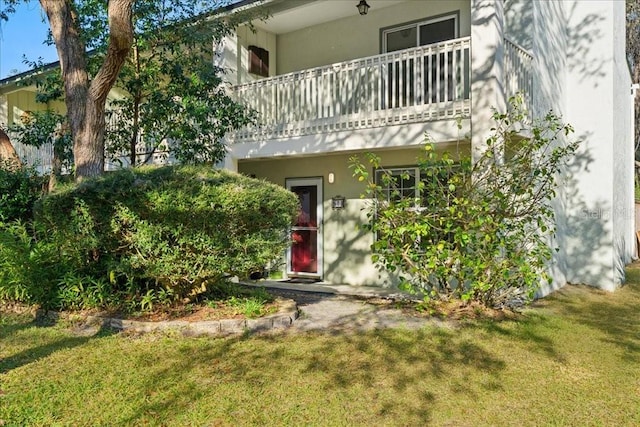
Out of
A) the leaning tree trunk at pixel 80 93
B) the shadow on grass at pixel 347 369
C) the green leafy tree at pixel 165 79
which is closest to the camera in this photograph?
the shadow on grass at pixel 347 369

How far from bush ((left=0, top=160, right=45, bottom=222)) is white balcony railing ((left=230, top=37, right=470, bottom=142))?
379 cm

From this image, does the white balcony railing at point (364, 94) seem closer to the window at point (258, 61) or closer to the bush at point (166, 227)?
the window at point (258, 61)

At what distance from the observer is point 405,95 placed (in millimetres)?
9320

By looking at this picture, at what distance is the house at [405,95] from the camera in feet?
26.4

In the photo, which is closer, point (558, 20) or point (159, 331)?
point (159, 331)

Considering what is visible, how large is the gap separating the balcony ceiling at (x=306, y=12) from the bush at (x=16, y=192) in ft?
18.5

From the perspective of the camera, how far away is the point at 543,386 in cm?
448

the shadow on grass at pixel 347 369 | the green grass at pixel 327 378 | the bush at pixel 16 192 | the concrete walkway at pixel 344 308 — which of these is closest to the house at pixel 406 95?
the concrete walkway at pixel 344 308

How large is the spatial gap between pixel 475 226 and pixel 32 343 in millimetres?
5389

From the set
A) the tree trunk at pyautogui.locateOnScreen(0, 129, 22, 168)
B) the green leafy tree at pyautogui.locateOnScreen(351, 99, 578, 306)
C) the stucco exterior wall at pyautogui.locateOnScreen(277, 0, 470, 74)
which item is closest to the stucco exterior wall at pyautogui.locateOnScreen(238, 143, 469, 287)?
the stucco exterior wall at pyautogui.locateOnScreen(277, 0, 470, 74)

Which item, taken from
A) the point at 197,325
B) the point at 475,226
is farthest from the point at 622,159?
the point at 197,325

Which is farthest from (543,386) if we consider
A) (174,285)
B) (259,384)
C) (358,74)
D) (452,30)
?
(452,30)

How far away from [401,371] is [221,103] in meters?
6.02

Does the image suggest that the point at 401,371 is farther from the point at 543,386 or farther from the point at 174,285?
the point at 174,285
